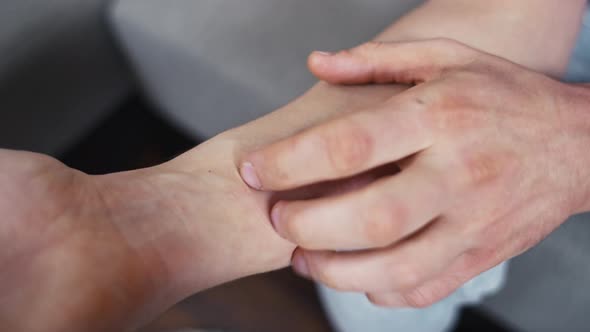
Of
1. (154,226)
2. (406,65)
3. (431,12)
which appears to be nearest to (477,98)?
(406,65)

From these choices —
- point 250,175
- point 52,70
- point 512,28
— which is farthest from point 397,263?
point 52,70

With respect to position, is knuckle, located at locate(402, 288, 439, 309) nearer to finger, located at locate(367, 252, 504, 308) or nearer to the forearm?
finger, located at locate(367, 252, 504, 308)

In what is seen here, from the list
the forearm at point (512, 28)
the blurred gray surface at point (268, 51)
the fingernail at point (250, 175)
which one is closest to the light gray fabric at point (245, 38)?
the blurred gray surface at point (268, 51)

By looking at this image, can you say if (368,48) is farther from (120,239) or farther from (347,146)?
(120,239)

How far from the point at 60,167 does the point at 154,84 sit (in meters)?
0.57

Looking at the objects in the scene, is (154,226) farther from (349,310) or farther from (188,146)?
(188,146)

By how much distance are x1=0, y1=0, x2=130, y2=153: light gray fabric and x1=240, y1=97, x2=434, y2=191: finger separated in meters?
0.64

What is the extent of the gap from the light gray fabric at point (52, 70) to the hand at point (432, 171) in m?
0.58

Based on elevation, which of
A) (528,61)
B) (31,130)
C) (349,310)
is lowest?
(349,310)

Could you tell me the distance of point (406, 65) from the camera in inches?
22.7

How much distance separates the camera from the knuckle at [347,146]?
450 millimetres

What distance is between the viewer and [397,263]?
18.3 inches

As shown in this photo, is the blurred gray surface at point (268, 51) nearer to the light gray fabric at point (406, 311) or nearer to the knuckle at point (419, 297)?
the light gray fabric at point (406, 311)

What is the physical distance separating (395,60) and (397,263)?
225 mm
